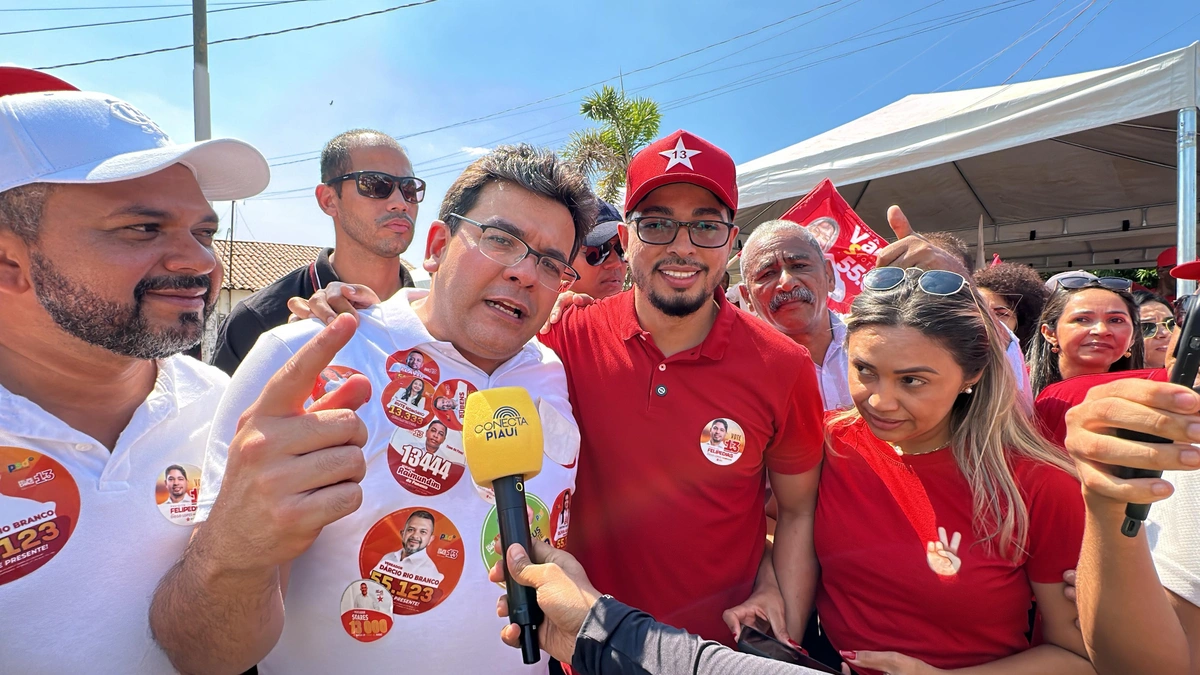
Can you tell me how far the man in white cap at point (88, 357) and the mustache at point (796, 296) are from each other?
2711mm

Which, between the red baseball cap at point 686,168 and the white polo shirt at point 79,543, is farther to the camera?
the red baseball cap at point 686,168

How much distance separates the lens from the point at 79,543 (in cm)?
139

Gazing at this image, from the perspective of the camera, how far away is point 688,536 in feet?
6.98

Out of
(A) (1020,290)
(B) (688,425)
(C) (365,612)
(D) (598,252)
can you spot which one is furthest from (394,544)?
(A) (1020,290)

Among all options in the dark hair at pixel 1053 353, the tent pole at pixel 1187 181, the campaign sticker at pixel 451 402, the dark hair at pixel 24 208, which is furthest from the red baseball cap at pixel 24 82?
the tent pole at pixel 1187 181

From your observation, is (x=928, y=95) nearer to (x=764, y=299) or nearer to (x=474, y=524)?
(x=764, y=299)

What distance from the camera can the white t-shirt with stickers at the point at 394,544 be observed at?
1.61 m

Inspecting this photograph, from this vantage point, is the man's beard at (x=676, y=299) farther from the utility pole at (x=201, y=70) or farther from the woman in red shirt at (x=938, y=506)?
the utility pole at (x=201, y=70)

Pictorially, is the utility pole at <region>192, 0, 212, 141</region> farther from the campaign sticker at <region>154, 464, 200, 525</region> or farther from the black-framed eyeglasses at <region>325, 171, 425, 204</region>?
the campaign sticker at <region>154, 464, 200, 525</region>

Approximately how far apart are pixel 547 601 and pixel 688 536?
2.98ft

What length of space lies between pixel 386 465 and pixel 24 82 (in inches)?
58.0

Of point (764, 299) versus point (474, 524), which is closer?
point (474, 524)

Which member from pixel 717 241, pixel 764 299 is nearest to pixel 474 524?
pixel 717 241

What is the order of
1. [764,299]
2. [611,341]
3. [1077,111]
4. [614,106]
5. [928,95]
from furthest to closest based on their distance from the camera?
[614,106]
[928,95]
[1077,111]
[764,299]
[611,341]
